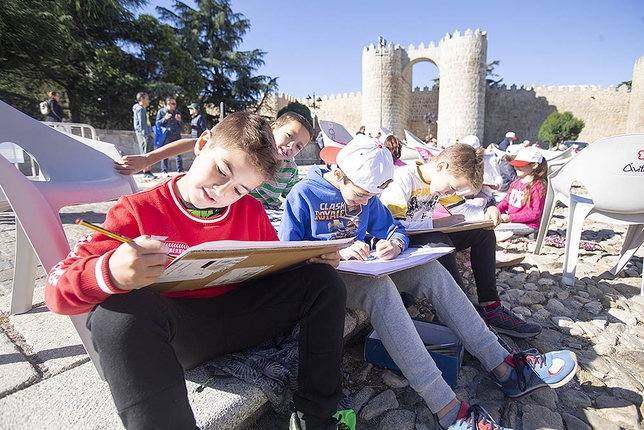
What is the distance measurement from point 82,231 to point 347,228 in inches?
102

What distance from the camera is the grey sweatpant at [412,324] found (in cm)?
122

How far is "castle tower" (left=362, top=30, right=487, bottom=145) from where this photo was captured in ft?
71.1

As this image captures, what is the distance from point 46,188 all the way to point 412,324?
4.62ft

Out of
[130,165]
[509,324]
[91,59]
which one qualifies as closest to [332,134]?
[130,165]

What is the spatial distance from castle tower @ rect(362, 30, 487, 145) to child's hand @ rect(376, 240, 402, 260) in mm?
21880

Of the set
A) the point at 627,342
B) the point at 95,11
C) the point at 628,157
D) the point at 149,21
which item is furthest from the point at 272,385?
the point at 149,21

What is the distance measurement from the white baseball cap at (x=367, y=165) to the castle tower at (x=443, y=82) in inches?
860

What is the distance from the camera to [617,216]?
258 centimetres

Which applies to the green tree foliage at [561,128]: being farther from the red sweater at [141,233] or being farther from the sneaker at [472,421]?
the red sweater at [141,233]

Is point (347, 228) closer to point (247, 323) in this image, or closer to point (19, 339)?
point (247, 323)

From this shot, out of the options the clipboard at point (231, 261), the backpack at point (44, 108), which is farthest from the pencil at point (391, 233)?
the backpack at point (44, 108)

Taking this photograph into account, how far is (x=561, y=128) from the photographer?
79.0 ft

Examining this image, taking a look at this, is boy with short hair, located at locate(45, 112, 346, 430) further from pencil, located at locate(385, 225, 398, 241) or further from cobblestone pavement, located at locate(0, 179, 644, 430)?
pencil, located at locate(385, 225, 398, 241)

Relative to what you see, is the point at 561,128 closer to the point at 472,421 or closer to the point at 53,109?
the point at 53,109
